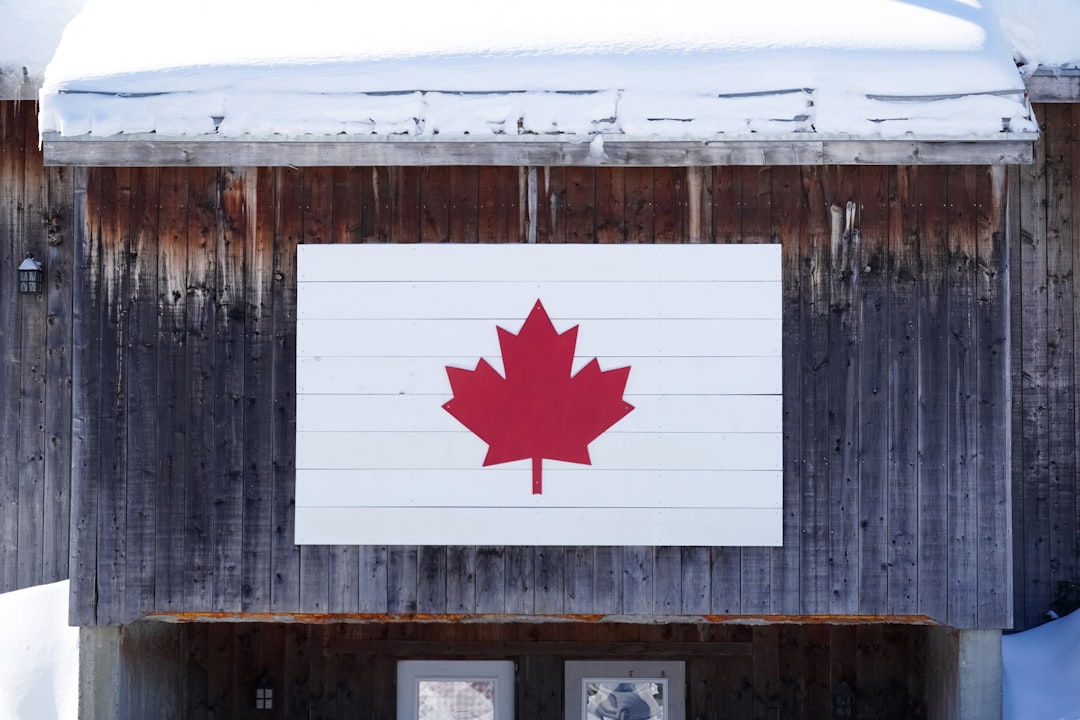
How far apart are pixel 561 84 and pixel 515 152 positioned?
0.39m

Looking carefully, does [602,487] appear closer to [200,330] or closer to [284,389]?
[284,389]

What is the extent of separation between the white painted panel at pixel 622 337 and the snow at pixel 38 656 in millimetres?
2230

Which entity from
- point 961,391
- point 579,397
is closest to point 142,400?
point 579,397

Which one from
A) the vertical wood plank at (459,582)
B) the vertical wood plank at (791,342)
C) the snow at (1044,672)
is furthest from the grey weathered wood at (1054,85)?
the vertical wood plank at (459,582)

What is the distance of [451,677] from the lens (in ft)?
19.8

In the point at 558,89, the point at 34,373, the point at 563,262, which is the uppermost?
the point at 558,89

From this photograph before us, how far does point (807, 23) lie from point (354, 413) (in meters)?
3.01

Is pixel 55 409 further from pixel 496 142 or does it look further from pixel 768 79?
pixel 768 79

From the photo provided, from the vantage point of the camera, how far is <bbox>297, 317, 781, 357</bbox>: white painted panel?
4734 mm

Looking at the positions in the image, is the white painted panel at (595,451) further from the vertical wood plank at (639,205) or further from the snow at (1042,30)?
the snow at (1042,30)

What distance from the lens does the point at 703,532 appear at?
474cm

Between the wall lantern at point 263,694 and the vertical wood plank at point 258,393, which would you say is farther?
the wall lantern at point 263,694

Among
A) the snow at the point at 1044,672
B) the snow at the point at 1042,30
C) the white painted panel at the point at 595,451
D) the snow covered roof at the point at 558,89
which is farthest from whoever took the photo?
the snow at the point at 1042,30

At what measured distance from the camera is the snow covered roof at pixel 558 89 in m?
4.52
